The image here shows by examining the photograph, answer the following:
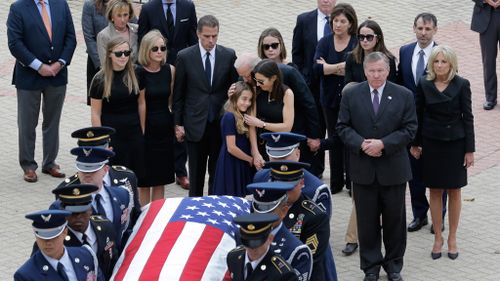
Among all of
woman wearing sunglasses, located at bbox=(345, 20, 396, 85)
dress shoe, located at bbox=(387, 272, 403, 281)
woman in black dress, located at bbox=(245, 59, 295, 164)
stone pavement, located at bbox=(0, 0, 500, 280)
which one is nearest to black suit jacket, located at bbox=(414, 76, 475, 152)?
woman wearing sunglasses, located at bbox=(345, 20, 396, 85)

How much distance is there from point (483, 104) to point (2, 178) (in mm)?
5351

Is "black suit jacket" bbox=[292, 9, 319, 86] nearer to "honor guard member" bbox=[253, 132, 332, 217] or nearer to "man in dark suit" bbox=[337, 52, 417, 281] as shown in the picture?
"man in dark suit" bbox=[337, 52, 417, 281]

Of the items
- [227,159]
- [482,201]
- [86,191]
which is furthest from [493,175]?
[86,191]

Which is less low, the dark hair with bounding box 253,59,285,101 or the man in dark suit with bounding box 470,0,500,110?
the dark hair with bounding box 253,59,285,101

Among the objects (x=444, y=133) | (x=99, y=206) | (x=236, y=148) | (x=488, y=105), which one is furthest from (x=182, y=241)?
(x=488, y=105)

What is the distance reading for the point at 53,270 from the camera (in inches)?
276

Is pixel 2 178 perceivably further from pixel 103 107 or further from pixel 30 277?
pixel 30 277

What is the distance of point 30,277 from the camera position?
22.9ft

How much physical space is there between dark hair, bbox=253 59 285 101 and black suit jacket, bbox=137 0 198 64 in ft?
7.36

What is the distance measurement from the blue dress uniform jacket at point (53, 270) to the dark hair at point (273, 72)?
2958 millimetres

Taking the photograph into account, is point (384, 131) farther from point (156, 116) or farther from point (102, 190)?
point (102, 190)

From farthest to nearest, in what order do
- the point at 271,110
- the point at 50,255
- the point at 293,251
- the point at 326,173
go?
the point at 326,173 → the point at 271,110 → the point at 293,251 → the point at 50,255

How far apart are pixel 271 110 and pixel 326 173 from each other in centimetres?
215

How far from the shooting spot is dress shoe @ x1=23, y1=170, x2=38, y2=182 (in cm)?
1191
